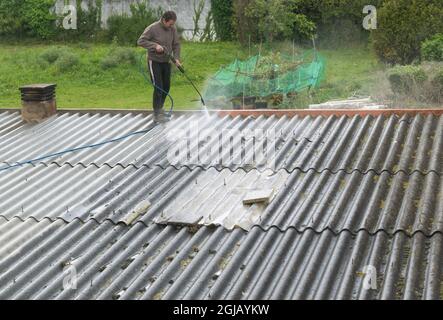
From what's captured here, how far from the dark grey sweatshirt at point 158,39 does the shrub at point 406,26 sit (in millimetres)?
10811

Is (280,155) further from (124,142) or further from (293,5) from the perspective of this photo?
(293,5)

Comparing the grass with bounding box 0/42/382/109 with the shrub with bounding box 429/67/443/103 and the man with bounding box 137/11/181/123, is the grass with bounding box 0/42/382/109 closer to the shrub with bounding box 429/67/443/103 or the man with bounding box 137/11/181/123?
the shrub with bounding box 429/67/443/103

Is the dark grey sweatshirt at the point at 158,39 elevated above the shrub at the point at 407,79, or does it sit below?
above

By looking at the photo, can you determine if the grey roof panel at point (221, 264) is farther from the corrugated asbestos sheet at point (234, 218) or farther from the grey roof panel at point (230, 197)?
the grey roof panel at point (230, 197)

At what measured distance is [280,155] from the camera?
26.5ft

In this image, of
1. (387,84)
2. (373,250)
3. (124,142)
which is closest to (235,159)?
(124,142)

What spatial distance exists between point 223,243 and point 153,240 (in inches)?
24.3

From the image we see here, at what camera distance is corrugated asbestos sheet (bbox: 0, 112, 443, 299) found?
5.36 metres

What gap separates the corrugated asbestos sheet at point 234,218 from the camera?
17.6 ft

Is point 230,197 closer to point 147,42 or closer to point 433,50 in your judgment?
point 147,42

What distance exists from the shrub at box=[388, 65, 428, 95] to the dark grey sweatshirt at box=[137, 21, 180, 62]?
7.71 meters

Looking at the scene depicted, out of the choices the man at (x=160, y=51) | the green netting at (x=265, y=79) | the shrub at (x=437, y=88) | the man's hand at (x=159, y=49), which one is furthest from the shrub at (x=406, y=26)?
the man's hand at (x=159, y=49)

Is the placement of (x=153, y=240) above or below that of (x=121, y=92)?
above

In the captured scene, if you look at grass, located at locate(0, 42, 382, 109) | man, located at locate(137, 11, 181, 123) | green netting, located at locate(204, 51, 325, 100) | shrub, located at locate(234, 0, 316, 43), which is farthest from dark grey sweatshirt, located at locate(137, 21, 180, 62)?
shrub, located at locate(234, 0, 316, 43)
